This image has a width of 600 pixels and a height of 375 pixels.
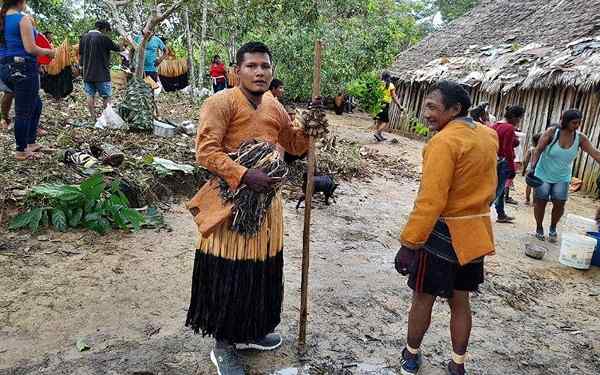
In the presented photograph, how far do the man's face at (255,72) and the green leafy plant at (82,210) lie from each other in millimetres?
2466

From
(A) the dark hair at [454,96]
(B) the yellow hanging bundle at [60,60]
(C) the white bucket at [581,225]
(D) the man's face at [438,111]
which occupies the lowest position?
(C) the white bucket at [581,225]

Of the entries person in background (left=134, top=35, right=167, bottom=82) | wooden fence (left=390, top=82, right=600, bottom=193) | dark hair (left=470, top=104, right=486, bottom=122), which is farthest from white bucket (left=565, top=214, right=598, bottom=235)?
person in background (left=134, top=35, right=167, bottom=82)

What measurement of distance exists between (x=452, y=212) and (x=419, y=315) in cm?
63

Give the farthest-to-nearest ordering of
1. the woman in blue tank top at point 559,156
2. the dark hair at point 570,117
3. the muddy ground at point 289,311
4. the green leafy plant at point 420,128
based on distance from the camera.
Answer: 1. the green leafy plant at point 420,128
2. the woman in blue tank top at point 559,156
3. the dark hair at point 570,117
4. the muddy ground at point 289,311

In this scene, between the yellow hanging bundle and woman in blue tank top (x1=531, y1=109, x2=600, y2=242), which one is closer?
woman in blue tank top (x1=531, y1=109, x2=600, y2=242)

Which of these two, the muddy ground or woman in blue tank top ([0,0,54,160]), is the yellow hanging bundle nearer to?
woman in blue tank top ([0,0,54,160])

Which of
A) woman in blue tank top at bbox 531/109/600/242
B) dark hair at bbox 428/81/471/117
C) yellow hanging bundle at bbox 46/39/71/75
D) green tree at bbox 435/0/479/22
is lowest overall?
woman in blue tank top at bbox 531/109/600/242

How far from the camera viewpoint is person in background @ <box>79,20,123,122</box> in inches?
272

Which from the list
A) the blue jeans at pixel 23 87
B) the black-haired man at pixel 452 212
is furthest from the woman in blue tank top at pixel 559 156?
the blue jeans at pixel 23 87

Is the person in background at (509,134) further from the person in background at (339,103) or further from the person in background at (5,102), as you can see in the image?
the person in background at (339,103)

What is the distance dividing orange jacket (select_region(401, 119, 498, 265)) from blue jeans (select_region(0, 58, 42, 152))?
4.07 m

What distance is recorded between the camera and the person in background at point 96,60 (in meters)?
6.91

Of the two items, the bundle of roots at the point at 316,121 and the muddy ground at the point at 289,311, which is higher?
the bundle of roots at the point at 316,121

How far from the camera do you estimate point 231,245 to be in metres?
2.48
